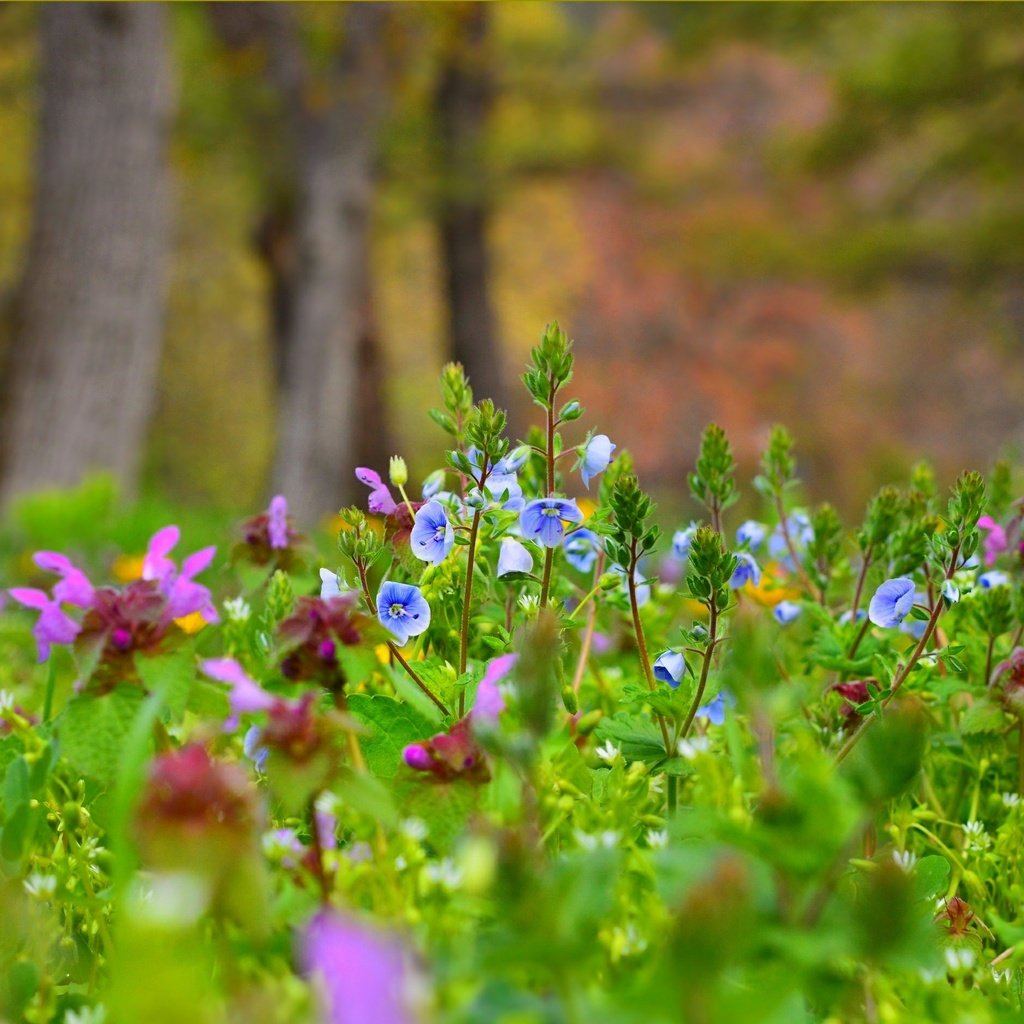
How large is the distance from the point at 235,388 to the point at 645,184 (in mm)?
5820

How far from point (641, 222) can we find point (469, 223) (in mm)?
6320

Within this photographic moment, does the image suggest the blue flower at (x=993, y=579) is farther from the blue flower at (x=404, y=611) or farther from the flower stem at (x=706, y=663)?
the blue flower at (x=404, y=611)

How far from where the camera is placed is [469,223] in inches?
454

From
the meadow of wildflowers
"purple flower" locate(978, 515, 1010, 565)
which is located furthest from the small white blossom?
"purple flower" locate(978, 515, 1010, 565)

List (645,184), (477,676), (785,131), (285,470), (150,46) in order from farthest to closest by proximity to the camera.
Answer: (645,184) < (785,131) < (285,470) < (150,46) < (477,676)

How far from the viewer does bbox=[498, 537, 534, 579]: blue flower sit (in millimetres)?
1172

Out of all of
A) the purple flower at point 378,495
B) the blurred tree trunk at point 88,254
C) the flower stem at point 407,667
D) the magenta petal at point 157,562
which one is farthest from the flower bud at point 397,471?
the blurred tree trunk at point 88,254

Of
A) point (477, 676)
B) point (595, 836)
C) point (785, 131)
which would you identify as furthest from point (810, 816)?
point (785, 131)

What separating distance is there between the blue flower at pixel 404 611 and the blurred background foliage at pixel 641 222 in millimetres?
3129

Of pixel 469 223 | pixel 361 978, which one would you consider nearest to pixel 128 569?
pixel 361 978

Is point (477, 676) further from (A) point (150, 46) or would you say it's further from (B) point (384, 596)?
(A) point (150, 46)

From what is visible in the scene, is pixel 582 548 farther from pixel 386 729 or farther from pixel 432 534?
pixel 386 729

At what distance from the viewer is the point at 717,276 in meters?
12.1

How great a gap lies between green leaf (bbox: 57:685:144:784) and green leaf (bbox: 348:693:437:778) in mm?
207
